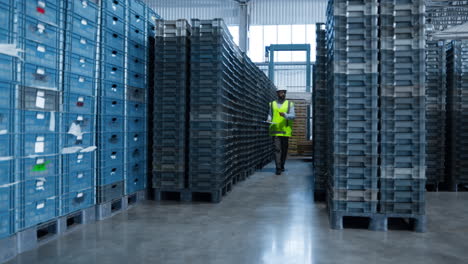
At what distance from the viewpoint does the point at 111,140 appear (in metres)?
6.00

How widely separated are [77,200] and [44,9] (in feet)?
7.91

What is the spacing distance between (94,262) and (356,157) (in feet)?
11.2

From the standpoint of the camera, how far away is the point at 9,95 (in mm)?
3896

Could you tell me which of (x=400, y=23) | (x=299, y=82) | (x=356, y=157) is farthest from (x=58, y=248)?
(x=299, y=82)

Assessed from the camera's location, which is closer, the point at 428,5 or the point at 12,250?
the point at 12,250

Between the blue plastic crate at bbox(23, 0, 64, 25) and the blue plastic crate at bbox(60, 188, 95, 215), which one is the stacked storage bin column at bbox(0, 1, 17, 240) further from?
the blue plastic crate at bbox(60, 188, 95, 215)

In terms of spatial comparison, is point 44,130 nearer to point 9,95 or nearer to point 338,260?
point 9,95

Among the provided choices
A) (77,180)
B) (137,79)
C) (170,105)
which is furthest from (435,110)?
(77,180)

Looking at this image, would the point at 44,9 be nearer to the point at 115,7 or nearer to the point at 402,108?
the point at 115,7

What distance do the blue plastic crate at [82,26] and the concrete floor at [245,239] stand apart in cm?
258

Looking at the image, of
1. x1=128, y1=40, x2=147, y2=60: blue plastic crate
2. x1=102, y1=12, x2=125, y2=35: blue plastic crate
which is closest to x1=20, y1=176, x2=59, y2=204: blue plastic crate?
x1=102, y1=12, x2=125, y2=35: blue plastic crate

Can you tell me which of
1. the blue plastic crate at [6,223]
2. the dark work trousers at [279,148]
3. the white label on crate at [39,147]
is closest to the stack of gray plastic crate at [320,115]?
the dark work trousers at [279,148]

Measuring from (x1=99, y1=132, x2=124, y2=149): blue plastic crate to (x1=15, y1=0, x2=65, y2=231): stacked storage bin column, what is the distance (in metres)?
1.01

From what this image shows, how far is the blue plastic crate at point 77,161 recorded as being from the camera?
192 inches
